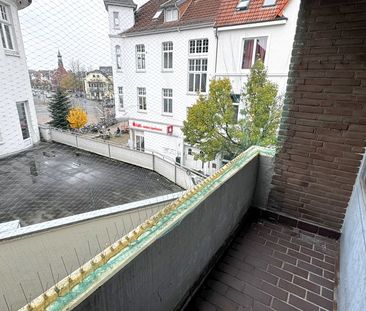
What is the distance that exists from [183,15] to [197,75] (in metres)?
2.28

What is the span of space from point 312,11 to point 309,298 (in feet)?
6.37

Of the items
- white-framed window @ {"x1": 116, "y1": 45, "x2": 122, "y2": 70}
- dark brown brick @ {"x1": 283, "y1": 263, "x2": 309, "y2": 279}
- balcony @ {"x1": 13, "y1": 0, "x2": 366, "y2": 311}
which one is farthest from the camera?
white-framed window @ {"x1": 116, "y1": 45, "x2": 122, "y2": 70}

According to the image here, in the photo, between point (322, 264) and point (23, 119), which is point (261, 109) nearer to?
point (322, 264)

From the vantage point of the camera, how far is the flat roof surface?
3.60 metres

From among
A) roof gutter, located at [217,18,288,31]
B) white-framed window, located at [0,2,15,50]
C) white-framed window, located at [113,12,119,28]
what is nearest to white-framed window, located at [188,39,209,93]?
roof gutter, located at [217,18,288,31]

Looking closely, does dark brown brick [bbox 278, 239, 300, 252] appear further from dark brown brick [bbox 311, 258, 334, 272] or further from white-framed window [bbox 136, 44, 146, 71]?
white-framed window [bbox 136, 44, 146, 71]

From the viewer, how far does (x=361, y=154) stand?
5.01 feet

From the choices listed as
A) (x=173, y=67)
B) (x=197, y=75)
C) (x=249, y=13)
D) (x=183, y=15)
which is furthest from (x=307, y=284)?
(x=183, y=15)

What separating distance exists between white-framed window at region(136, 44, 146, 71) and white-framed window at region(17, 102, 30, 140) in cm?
486

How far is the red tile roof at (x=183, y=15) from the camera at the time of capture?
7.16 meters

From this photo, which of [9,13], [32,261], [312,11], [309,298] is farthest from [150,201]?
[9,13]

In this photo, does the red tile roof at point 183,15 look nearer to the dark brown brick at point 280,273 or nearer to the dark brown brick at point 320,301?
the dark brown brick at point 280,273

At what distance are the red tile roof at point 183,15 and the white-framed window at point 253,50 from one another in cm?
137

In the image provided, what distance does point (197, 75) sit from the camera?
311 inches
